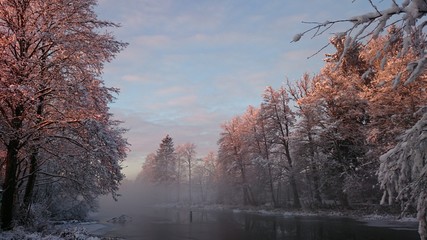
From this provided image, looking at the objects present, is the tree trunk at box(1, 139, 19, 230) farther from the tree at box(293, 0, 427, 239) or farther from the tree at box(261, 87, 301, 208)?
the tree at box(261, 87, 301, 208)

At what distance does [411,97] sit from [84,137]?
1983 cm

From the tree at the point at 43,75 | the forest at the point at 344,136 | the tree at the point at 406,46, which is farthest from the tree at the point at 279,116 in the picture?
the tree at the point at 406,46

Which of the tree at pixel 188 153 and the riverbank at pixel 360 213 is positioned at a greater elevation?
the tree at pixel 188 153

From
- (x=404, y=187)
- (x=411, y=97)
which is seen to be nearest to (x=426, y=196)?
(x=404, y=187)

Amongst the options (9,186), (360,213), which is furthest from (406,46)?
(360,213)

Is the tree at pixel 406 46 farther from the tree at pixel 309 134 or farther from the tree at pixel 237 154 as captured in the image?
the tree at pixel 237 154

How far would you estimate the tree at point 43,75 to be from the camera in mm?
10773

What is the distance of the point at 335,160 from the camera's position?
31.5 m

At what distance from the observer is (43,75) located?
1148 centimetres

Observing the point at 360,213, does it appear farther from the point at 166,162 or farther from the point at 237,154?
the point at 166,162

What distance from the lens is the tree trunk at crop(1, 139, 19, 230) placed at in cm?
1131

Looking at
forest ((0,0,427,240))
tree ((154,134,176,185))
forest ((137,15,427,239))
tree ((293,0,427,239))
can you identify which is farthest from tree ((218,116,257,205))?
tree ((293,0,427,239))

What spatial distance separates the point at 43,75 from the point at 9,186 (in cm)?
396

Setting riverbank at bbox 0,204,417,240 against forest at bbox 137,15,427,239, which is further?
riverbank at bbox 0,204,417,240
